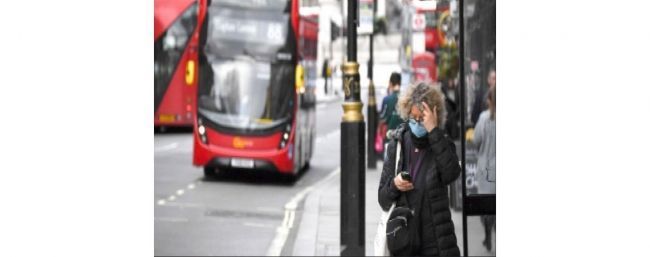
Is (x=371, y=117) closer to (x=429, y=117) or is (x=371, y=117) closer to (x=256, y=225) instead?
(x=256, y=225)

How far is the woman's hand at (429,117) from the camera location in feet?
18.5

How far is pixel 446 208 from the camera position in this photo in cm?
605

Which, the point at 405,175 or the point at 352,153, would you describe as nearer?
the point at 405,175

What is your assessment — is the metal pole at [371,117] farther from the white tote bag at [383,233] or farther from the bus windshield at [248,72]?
the white tote bag at [383,233]

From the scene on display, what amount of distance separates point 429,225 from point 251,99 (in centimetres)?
1268

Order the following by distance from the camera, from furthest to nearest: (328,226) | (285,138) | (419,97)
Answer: (285,138) < (328,226) < (419,97)

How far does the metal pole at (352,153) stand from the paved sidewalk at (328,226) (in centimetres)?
35

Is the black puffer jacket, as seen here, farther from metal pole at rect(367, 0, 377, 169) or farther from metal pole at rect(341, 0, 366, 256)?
metal pole at rect(367, 0, 377, 169)

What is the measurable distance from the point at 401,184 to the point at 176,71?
24.4 meters

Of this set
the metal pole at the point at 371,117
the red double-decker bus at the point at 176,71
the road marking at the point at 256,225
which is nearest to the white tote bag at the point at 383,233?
the road marking at the point at 256,225

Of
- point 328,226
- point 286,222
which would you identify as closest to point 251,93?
point 286,222

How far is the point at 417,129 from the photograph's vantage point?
18.8ft

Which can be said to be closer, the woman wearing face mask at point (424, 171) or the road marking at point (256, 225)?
the woman wearing face mask at point (424, 171)
